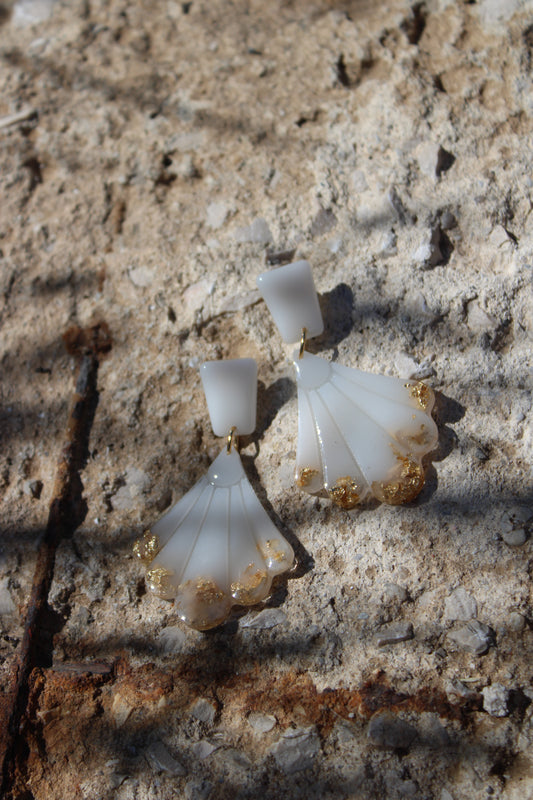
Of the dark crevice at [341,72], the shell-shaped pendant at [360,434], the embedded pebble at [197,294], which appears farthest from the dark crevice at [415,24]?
the shell-shaped pendant at [360,434]

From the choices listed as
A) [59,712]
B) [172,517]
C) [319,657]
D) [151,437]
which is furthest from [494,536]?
[59,712]

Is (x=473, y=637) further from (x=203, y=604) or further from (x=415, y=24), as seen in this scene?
(x=415, y=24)

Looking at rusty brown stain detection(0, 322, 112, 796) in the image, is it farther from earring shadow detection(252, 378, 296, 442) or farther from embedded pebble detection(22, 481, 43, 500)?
earring shadow detection(252, 378, 296, 442)

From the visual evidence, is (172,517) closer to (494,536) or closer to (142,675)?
(142,675)

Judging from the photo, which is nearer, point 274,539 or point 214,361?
point 274,539

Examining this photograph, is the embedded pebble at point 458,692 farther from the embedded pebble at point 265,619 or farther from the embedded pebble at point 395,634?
the embedded pebble at point 265,619

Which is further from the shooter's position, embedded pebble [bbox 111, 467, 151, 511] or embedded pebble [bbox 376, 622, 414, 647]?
embedded pebble [bbox 111, 467, 151, 511]

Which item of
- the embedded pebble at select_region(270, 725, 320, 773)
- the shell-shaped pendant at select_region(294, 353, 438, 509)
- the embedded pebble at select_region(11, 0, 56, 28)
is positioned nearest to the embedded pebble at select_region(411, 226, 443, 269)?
the shell-shaped pendant at select_region(294, 353, 438, 509)
